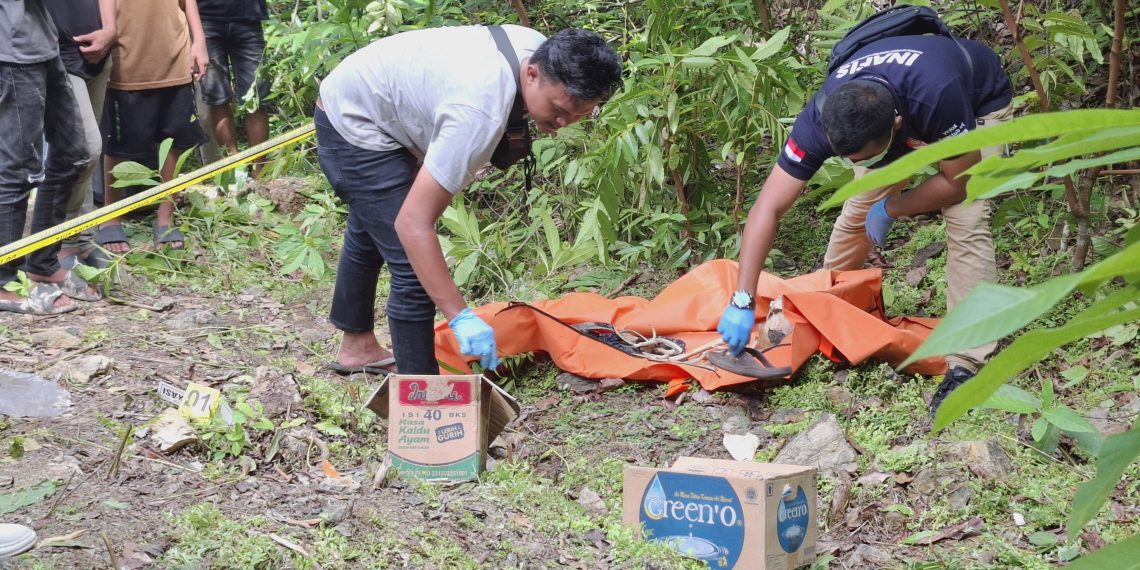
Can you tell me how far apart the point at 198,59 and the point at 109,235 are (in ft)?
3.47

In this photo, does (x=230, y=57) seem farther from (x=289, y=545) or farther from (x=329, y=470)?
(x=289, y=545)

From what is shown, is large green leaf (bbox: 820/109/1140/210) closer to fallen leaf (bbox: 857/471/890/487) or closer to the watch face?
fallen leaf (bbox: 857/471/890/487)

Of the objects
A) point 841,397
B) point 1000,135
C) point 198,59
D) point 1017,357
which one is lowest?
point 841,397

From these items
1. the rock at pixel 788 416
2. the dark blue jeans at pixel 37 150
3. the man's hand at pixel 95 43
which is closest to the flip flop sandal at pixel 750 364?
the rock at pixel 788 416

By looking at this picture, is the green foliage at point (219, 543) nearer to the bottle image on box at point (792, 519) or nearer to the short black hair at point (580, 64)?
the bottle image on box at point (792, 519)

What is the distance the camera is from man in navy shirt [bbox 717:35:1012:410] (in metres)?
2.85

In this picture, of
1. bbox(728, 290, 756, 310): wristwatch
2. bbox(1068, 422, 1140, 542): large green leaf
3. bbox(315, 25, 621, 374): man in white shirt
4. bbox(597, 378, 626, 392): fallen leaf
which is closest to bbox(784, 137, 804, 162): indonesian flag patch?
bbox(728, 290, 756, 310): wristwatch

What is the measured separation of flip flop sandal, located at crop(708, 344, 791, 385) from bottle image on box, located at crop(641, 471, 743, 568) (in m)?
0.97

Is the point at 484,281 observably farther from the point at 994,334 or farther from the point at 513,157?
the point at 994,334

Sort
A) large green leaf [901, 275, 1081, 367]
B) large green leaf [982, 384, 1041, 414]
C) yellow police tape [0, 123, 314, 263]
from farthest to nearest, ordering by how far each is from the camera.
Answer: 1. yellow police tape [0, 123, 314, 263]
2. large green leaf [982, 384, 1041, 414]
3. large green leaf [901, 275, 1081, 367]

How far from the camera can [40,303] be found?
389 centimetres

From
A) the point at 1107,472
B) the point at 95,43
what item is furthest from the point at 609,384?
the point at 1107,472

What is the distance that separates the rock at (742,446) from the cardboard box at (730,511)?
532 millimetres

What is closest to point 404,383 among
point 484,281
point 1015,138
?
point 484,281
